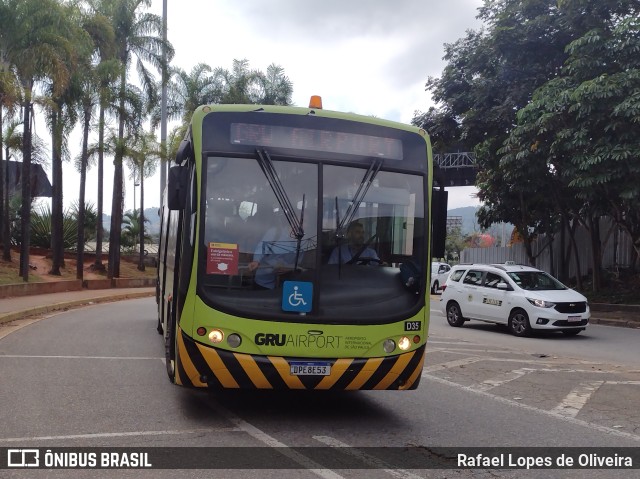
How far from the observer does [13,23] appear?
22625 millimetres

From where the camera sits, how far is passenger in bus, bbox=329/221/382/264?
6898 mm

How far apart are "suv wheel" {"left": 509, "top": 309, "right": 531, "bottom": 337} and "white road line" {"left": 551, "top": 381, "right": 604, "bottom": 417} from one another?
20.8ft

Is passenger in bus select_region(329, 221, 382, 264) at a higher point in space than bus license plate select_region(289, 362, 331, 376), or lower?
higher

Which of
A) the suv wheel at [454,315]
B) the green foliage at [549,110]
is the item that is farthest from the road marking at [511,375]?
the green foliage at [549,110]

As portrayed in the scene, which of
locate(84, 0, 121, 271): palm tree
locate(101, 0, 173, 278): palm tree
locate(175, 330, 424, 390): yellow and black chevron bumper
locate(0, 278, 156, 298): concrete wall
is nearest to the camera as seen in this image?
locate(175, 330, 424, 390): yellow and black chevron bumper

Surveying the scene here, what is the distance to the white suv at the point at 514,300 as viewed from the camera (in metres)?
15.9

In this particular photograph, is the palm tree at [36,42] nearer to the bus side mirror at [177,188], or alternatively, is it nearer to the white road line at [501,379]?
the bus side mirror at [177,188]

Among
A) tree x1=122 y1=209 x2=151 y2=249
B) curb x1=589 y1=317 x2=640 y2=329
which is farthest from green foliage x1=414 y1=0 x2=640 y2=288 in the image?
tree x1=122 y1=209 x2=151 y2=249

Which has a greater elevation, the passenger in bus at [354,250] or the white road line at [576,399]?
the passenger in bus at [354,250]

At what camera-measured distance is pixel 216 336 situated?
21.4 feet

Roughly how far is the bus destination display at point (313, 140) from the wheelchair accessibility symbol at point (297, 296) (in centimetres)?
138

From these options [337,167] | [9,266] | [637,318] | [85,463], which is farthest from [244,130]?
[9,266]

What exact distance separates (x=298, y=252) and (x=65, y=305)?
1707 cm

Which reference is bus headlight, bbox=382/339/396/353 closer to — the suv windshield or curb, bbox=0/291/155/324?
the suv windshield
